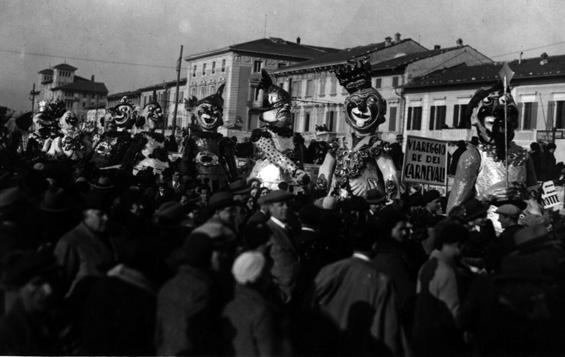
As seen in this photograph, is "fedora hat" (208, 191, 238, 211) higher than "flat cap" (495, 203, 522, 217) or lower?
lower

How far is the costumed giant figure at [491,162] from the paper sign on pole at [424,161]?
4.00 ft

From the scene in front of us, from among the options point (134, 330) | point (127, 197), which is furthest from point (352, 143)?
point (134, 330)

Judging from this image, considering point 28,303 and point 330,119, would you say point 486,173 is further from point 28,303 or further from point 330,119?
point 330,119

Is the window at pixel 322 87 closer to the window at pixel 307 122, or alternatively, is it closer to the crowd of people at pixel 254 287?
the window at pixel 307 122

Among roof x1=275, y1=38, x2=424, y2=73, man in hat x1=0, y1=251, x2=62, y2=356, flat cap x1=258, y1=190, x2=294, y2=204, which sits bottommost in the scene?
man in hat x1=0, y1=251, x2=62, y2=356

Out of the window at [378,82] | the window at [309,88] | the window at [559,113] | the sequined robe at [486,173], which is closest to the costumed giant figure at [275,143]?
the sequined robe at [486,173]

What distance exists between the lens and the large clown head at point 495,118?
968 cm

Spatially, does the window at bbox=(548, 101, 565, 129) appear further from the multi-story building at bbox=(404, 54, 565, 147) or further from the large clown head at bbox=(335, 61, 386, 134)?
the large clown head at bbox=(335, 61, 386, 134)

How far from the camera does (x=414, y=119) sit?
52.3 metres

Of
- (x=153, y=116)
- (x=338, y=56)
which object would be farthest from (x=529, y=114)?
(x=153, y=116)

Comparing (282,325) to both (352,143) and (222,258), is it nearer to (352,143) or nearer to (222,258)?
(222,258)

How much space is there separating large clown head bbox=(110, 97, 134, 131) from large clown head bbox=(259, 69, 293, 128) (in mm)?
6786

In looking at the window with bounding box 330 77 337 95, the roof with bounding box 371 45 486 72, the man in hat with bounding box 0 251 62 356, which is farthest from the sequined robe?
→ the window with bounding box 330 77 337 95

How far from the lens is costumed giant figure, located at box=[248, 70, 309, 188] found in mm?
11539
